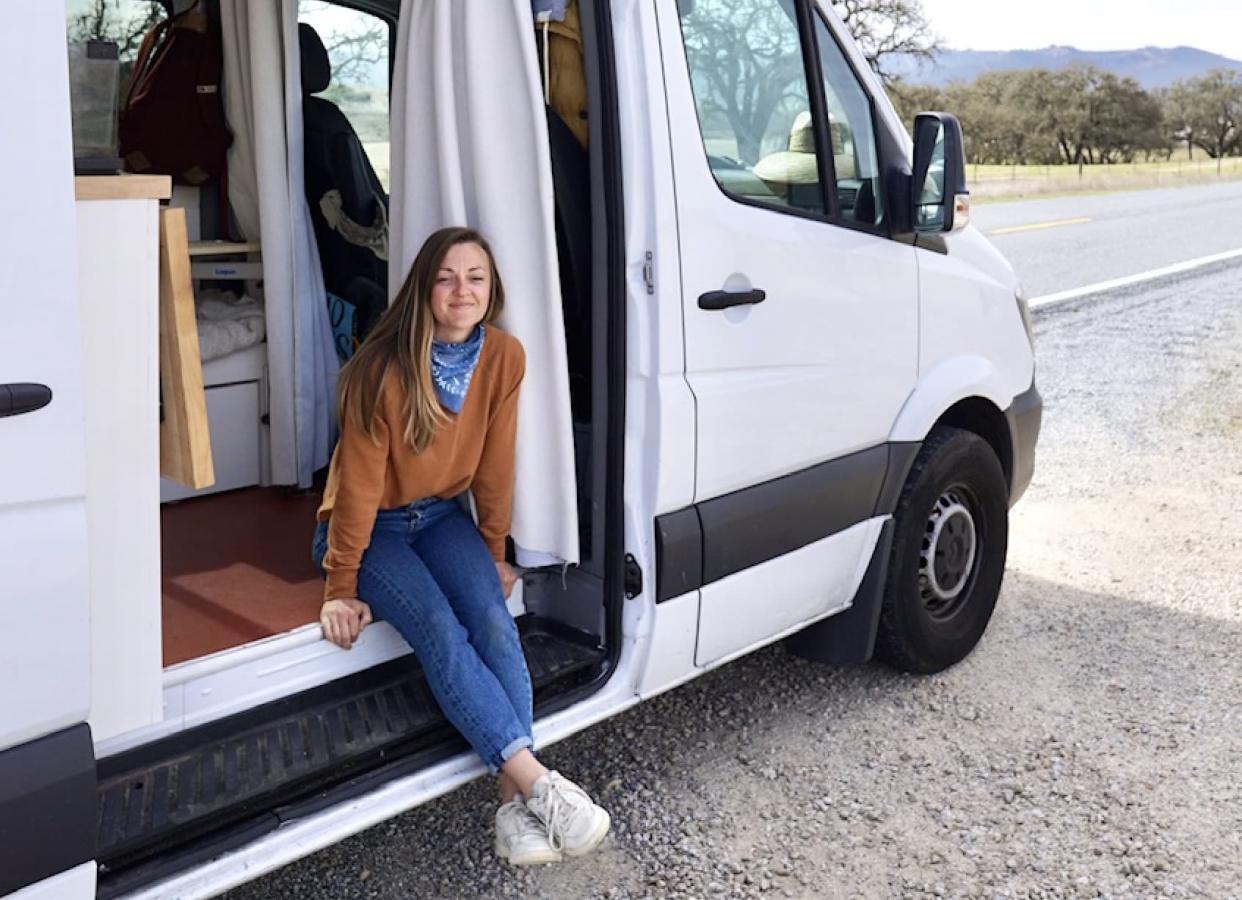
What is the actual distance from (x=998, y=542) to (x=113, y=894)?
3.10m

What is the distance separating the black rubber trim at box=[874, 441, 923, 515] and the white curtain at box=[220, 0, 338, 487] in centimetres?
180

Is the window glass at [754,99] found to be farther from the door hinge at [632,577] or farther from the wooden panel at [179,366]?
the wooden panel at [179,366]

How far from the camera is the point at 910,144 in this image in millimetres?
3979

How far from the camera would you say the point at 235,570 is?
3.49m

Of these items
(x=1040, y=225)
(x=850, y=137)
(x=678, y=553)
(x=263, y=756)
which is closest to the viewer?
(x=263, y=756)

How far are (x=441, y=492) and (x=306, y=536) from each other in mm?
761

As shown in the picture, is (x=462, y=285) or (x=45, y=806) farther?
(x=462, y=285)

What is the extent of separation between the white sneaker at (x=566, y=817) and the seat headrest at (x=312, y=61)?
8.69 ft

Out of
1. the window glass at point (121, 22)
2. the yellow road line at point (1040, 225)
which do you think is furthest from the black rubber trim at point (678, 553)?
the yellow road line at point (1040, 225)

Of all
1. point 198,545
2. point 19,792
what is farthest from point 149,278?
point 198,545

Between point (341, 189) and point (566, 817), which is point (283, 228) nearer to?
point (341, 189)

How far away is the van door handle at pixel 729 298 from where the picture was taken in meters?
3.19

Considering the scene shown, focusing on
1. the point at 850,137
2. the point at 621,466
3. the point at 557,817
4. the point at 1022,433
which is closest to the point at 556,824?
the point at 557,817

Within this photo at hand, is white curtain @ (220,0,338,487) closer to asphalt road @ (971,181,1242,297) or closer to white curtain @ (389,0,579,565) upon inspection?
white curtain @ (389,0,579,565)
